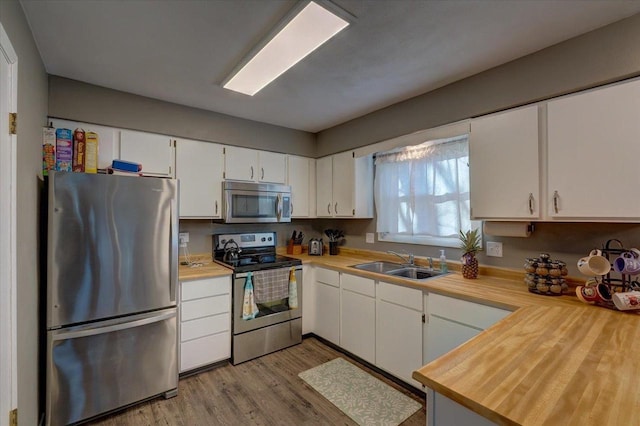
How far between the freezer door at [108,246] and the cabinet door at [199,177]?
60 cm

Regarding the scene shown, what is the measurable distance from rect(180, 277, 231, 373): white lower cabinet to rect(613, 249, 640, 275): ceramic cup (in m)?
2.65

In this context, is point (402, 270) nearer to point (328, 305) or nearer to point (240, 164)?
point (328, 305)

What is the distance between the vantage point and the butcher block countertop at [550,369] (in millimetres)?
719

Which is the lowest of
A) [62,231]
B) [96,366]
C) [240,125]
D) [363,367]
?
[363,367]

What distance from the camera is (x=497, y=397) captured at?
767 mm

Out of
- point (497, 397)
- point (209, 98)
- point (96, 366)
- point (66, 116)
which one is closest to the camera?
point (497, 397)

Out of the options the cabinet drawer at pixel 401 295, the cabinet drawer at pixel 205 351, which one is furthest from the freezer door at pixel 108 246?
the cabinet drawer at pixel 401 295

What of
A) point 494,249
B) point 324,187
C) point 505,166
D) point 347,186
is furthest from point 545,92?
point 324,187

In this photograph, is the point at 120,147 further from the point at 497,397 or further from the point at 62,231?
the point at 497,397

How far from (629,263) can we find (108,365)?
312 cm

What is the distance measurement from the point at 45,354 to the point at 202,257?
4.61 ft

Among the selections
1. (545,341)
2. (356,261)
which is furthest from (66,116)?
(545,341)

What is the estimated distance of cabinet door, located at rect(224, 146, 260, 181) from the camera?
3.02 meters

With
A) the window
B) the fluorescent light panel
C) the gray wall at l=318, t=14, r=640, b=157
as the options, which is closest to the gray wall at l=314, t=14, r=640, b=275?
the gray wall at l=318, t=14, r=640, b=157
